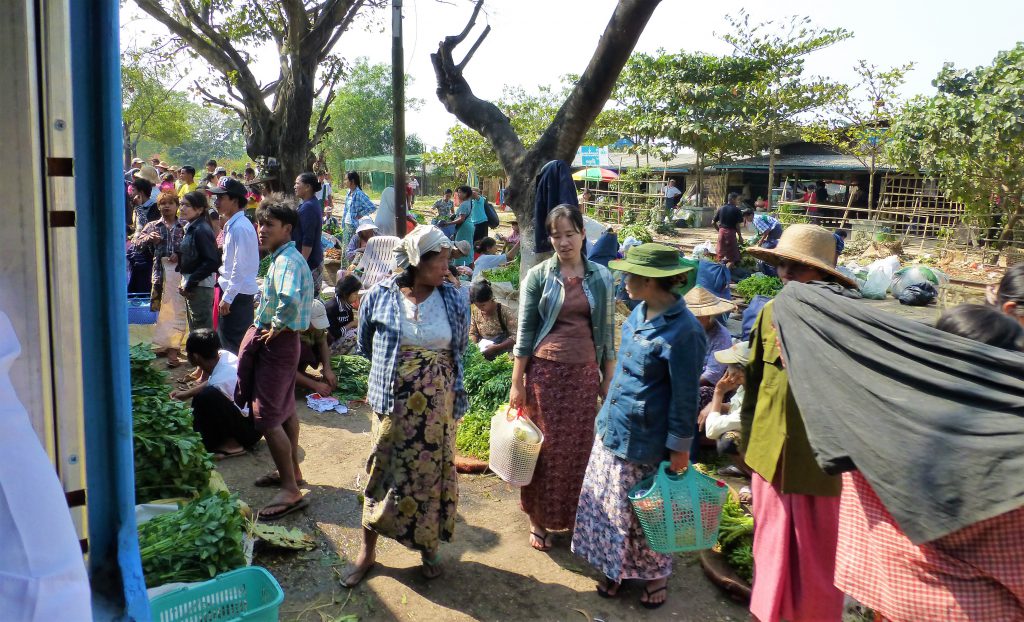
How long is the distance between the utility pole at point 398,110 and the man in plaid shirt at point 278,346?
16.2ft

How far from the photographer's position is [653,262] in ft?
11.0

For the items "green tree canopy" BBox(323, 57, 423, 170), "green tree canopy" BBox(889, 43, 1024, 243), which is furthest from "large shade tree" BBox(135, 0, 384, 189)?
"green tree canopy" BBox(323, 57, 423, 170)

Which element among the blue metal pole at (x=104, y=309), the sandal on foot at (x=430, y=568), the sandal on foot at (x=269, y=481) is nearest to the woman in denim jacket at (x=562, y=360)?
the sandal on foot at (x=430, y=568)

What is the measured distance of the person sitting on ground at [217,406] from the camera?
4941 millimetres

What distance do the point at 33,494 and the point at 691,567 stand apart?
3424 mm

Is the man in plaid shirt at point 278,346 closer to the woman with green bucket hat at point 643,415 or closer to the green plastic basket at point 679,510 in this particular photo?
the woman with green bucket hat at point 643,415

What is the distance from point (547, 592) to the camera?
3.65 metres

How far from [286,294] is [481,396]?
2235 millimetres

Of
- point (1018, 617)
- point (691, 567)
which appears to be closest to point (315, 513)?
point (691, 567)

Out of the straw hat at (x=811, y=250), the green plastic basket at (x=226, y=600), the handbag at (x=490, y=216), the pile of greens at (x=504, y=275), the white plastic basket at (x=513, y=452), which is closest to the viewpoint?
the green plastic basket at (x=226, y=600)

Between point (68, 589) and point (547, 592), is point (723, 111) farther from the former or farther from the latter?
point (68, 589)

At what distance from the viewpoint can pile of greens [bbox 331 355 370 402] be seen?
654 cm

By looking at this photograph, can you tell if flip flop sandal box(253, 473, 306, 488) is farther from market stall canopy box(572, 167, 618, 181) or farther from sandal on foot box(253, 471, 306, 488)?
market stall canopy box(572, 167, 618, 181)

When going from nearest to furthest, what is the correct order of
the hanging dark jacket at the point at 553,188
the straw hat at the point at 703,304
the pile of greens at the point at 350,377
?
the straw hat at the point at 703,304, the hanging dark jacket at the point at 553,188, the pile of greens at the point at 350,377
